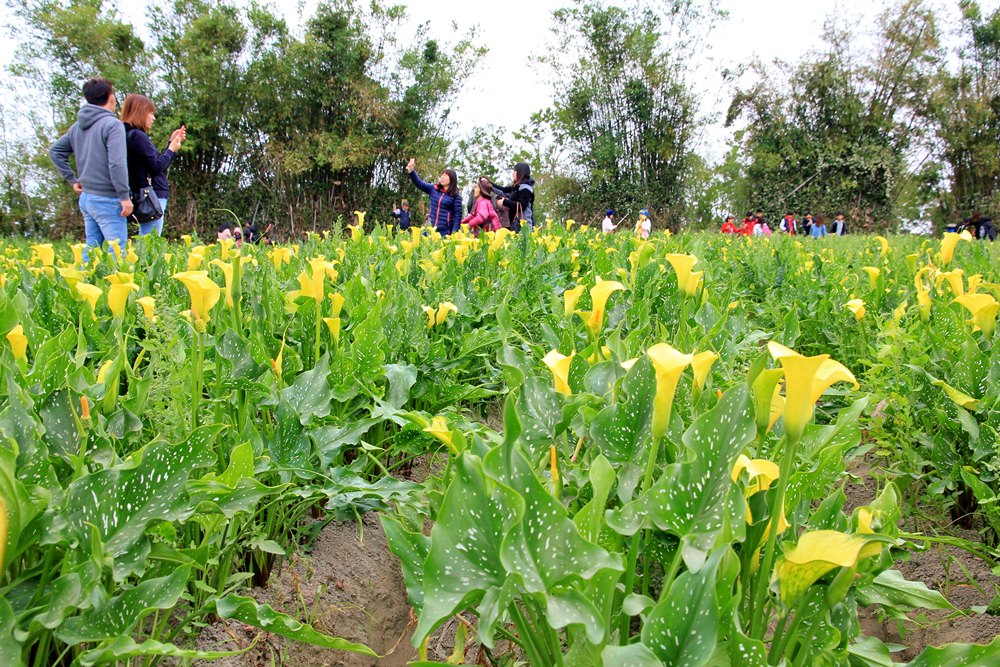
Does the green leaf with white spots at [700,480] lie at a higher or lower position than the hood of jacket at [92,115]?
lower

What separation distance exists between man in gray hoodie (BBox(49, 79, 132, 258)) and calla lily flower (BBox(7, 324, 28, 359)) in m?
3.49

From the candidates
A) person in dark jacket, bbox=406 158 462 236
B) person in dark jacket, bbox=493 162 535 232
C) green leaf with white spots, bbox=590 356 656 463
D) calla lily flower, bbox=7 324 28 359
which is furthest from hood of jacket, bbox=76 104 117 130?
person in dark jacket, bbox=493 162 535 232

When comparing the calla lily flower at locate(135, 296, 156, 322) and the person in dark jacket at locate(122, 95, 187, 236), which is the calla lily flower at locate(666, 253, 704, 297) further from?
the person in dark jacket at locate(122, 95, 187, 236)

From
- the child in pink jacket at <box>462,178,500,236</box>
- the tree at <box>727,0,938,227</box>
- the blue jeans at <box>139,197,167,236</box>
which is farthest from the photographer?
the tree at <box>727,0,938,227</box>

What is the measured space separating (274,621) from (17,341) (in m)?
0.93

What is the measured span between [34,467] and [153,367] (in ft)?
1.67

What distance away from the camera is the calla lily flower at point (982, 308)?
1.89 metres

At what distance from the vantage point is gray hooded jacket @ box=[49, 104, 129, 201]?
458 cm

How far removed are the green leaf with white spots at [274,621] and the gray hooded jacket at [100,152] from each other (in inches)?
168

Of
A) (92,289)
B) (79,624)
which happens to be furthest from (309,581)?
(92,289)

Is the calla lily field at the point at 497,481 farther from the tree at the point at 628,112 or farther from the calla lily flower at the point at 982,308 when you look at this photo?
the tree at the point at 628,112

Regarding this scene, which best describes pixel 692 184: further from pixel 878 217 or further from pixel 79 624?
pixel 79 624

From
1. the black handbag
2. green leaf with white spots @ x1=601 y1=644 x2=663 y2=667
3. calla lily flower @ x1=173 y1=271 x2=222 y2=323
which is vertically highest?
the black handbag

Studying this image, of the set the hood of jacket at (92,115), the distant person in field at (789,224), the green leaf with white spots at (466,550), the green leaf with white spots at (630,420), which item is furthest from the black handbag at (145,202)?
the distant person in field at (789,224)
